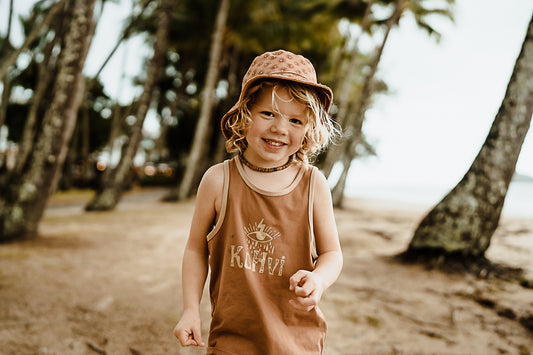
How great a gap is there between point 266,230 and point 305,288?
0.29 metres

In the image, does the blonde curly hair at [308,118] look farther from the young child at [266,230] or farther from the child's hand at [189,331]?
the child's hand at [189,331]

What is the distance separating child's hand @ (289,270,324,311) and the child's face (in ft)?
1.54

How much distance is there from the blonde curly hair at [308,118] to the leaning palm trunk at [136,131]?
31.0ft

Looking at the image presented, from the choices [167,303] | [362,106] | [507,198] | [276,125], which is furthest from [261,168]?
[507,198]

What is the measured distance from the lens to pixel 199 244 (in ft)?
4.78

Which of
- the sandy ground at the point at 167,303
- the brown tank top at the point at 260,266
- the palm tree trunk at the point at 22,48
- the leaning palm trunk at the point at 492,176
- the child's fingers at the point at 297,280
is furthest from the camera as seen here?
the palm tree trunk at the point at 22,48

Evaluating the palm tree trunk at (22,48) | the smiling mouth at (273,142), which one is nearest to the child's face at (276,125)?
the smiling mouth at (273,142)

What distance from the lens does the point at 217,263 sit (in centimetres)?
140

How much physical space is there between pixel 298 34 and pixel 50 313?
15687 mm

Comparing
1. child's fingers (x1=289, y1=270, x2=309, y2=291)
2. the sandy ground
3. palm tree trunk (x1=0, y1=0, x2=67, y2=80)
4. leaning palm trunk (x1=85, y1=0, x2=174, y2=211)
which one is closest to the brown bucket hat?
child's fingers (x1=289, y1=270, x2=309, y2=291)

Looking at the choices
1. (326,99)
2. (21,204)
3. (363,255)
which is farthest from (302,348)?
(21,204)

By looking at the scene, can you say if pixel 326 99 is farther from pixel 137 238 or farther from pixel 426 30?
pixel 426 30

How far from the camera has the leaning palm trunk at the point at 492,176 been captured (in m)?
4.56

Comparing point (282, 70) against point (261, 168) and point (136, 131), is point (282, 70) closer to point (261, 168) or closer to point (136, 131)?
point (261, 168)
